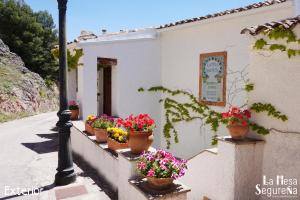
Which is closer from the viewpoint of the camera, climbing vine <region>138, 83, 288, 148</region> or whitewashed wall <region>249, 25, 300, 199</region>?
whitewashed wall <region>249, 25, 300, 199</region>

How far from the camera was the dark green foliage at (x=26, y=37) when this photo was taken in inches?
1216

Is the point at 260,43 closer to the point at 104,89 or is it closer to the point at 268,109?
the point at 268,109

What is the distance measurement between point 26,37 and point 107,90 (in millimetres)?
22366

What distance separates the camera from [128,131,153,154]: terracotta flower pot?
5004mm

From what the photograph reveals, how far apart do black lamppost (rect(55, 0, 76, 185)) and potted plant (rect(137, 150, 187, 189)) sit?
2494mm

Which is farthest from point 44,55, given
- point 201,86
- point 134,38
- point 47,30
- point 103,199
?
point 103,199

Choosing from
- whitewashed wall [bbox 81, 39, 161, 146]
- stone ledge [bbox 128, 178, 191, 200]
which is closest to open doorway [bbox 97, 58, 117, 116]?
whitewashed wall [bbox 81, 39, 161, 146]

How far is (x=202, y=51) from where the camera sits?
9438mm

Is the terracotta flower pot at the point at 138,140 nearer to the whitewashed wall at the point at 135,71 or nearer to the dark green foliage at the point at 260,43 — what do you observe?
the dark green foliage at the point at 260,43

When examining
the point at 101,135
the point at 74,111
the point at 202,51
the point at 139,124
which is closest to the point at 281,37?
the point at 139,124

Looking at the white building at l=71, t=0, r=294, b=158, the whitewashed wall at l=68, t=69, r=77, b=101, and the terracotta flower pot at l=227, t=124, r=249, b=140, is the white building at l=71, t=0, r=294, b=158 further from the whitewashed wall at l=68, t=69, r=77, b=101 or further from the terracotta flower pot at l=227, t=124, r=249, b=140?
the whitewashed wall at l=68, t=69, r=77, b=101

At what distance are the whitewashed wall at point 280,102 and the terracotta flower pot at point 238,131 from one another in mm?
277

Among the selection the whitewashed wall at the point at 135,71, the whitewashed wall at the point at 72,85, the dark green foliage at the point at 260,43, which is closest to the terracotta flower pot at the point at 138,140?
the dark green foliage at the point at 260,43

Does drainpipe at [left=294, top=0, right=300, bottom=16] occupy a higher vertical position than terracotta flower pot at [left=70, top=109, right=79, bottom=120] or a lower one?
higher
